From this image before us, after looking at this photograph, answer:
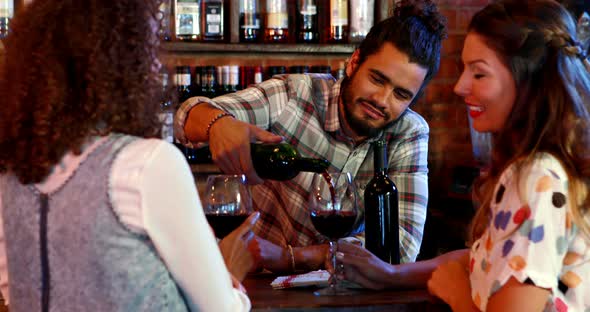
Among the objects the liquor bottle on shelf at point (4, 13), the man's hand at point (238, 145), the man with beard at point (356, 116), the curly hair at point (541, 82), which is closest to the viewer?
the curly hair at point (541, 82)

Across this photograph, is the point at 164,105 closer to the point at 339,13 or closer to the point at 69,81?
the point at 69,81

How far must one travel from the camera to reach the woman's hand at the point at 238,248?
4.64 feet

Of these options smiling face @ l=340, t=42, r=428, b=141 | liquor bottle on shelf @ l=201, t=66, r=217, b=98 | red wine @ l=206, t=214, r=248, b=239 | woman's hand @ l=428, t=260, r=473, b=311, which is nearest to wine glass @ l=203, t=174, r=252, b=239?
red wine @ l=206, t=214, r=248, b=239

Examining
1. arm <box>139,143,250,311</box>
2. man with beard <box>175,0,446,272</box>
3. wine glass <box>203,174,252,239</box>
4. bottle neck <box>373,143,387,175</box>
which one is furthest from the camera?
man with beard <box>175,0,446,272</box>

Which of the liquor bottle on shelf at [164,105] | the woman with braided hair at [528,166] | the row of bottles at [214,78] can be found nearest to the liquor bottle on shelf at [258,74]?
the row of bottles at [214,78]

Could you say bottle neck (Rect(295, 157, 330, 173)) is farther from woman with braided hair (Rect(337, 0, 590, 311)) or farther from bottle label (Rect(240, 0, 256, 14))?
bottle label (Rect(240, 0, 256, 14))

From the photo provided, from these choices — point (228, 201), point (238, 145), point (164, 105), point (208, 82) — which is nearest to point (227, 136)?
point (238, 145)

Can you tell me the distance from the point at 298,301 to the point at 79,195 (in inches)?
23.2

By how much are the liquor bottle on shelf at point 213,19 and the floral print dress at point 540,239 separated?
2231 millimetres

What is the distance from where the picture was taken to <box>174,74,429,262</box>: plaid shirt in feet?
7.35

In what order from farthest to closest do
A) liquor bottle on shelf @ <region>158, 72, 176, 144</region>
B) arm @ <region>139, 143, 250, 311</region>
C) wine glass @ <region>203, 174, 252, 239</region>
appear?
wine glass @ <region>203, 174, 252, 239</region>, liquor bottle on shelf @ <region>158, 72, 176, 144</region>, arm @ <region>139, 143, 250, 311</region>

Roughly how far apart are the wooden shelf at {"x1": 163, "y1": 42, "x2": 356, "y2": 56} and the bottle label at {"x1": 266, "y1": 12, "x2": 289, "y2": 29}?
0.27ft

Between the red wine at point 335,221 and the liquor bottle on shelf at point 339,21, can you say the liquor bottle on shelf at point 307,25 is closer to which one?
the liquor bottle on shelf at point 339,21

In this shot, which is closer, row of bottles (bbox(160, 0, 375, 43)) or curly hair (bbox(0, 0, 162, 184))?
curly hair (bbox(0, 0, 162, 184))
